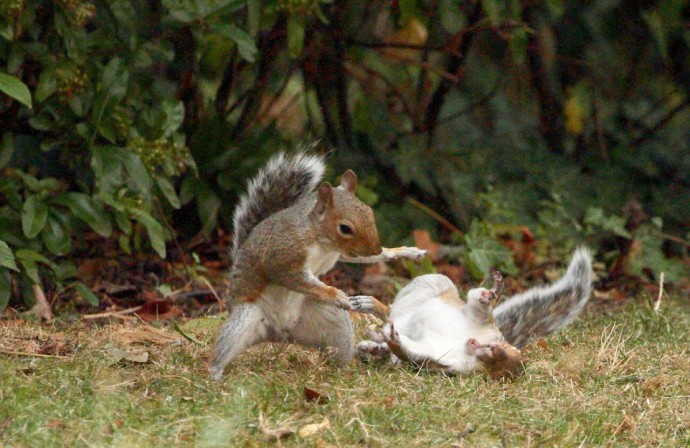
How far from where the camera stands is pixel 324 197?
3.29 meters

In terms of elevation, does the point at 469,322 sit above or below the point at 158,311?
above

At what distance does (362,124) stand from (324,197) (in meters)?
2.73

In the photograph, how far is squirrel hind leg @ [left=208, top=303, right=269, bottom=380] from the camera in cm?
321

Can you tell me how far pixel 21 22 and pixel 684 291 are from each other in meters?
3.47

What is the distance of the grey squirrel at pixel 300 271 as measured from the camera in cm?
325

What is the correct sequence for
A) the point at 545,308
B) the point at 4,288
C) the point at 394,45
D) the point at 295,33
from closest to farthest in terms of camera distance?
the point at 545,308, the point at 4,288, the point at 295,33, the point at 394,45

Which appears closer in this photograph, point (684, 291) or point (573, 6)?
point (684, 291)

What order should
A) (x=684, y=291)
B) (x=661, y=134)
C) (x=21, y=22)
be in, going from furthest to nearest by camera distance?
1. (x=661, y=134)
2. (x=684, y=291)
3. (x=21, y=22)

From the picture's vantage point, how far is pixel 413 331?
362 cm

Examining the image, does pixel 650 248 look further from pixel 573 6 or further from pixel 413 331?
pixel 413 331

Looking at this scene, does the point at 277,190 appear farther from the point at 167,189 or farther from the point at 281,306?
the point at 167,189

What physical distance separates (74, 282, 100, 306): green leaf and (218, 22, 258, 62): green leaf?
116cm

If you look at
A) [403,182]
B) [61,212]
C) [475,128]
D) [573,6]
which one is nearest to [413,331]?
[61,212]

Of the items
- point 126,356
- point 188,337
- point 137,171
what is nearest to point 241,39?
point 137,171
